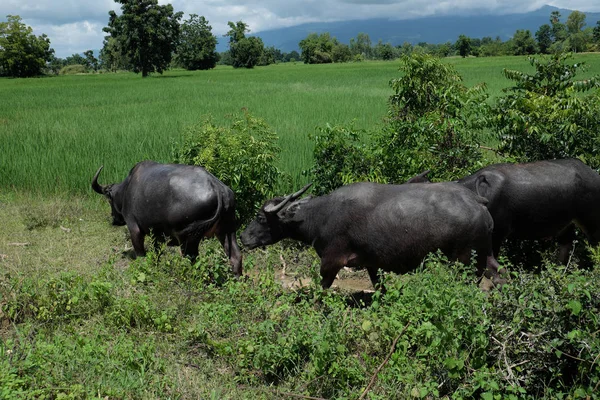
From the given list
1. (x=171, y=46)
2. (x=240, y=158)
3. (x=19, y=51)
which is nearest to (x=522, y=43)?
(x=171, y=46)

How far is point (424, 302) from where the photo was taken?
3.28m

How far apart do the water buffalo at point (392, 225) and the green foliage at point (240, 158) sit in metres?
1.38

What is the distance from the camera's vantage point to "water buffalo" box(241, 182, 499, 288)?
4.09 meters

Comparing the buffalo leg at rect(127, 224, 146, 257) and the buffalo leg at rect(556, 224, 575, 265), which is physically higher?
the buffalo leg at rect(127, 224, 146, 257)

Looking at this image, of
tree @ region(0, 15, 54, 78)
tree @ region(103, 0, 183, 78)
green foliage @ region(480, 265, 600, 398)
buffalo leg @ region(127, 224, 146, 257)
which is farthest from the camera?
tree @ region(0, 15, 54, 78)

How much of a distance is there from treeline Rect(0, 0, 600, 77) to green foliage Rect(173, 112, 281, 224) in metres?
13.8

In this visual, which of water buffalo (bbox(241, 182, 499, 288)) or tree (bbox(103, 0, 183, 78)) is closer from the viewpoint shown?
water buffalo (bbox(241, 182, 499, 288))

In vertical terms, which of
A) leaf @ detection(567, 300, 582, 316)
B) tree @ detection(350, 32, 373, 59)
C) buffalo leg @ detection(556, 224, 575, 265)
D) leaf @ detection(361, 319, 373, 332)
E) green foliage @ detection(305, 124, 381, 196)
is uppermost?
tree @ detection(350, 32, 373, 59)

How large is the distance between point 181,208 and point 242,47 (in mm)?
57232

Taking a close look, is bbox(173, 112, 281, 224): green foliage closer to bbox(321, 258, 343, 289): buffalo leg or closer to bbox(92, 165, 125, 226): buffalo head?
bbox(92, 165, 125, 226): buffalo head

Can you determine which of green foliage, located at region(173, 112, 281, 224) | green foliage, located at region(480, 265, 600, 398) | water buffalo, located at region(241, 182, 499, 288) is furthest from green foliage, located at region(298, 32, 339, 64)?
green foliage, located at region(480, 265, 600, 398)

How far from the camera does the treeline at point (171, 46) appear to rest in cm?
3825

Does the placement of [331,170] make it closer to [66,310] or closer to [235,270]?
[235,270]

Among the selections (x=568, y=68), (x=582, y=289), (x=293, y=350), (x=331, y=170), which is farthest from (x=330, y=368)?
(x=568, y=68)
